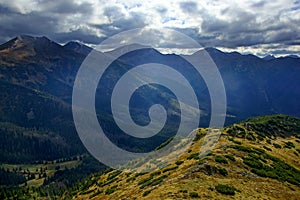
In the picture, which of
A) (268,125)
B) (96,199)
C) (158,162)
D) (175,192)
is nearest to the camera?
(175,192)

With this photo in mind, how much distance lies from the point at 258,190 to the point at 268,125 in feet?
233

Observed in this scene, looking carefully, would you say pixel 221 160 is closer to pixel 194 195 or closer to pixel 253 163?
pixel 253 163

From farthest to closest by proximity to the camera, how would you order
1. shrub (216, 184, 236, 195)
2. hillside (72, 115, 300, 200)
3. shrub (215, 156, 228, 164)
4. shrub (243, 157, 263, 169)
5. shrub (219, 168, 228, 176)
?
shrub (243, 157, 263, 169) < shrub (215, 156, 228, 164) < shrub (219, 168, 228, 176) < hillside (72, 115, 300, 200) < shrub (216, 184, 236, 195)

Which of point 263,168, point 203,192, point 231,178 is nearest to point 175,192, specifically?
point 203,192

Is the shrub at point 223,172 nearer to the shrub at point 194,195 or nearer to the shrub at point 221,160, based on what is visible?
the shrub at point 221,160

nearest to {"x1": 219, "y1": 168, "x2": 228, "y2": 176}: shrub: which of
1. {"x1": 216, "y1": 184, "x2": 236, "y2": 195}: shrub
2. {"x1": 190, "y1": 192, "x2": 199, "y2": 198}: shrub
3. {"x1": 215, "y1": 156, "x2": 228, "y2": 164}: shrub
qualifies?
{"x1": 215, "y1": 156, "x2": 228, "y2": 164}: shrub

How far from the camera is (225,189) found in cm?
3875

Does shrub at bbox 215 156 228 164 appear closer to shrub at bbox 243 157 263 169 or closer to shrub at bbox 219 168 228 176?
shrub at bbox 219 168 228 176

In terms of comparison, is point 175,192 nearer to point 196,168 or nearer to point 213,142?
point 196,168

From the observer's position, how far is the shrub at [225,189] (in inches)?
1497

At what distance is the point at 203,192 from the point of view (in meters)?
37.0

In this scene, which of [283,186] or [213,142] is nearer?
[283,186]

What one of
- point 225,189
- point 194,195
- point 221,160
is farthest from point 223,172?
point 194,195

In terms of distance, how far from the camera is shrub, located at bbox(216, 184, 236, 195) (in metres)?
38.0
